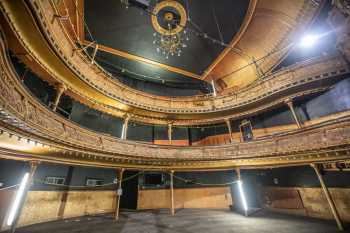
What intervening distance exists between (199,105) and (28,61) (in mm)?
9908

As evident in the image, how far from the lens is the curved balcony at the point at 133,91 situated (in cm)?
592

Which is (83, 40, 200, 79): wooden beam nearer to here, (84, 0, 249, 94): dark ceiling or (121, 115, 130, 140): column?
(84, 0, 249, 94): dark ceiling

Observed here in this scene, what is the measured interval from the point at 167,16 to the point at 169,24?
517 mm

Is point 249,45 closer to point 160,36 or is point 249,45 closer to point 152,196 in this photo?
point 160,36

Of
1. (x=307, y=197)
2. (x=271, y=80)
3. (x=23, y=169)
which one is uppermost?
(x=271, y=80)

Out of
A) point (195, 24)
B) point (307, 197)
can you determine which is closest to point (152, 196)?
point (307, 197)

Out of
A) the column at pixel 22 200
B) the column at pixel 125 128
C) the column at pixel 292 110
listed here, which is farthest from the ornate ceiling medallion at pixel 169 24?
the column at pixel 22 200

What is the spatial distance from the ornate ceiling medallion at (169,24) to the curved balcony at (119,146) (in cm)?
691

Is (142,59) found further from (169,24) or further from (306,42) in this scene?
(306,42)

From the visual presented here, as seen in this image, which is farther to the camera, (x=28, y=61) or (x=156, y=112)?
(x=156, y=112)

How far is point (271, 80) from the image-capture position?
10.2 meters

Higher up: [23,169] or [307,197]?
[23,169]

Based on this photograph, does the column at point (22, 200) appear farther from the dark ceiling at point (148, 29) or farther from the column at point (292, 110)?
the column at point (292, 110)

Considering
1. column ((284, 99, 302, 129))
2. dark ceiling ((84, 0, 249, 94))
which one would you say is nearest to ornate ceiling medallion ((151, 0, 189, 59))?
dark ceiling ((84, 0, 249, 94))
